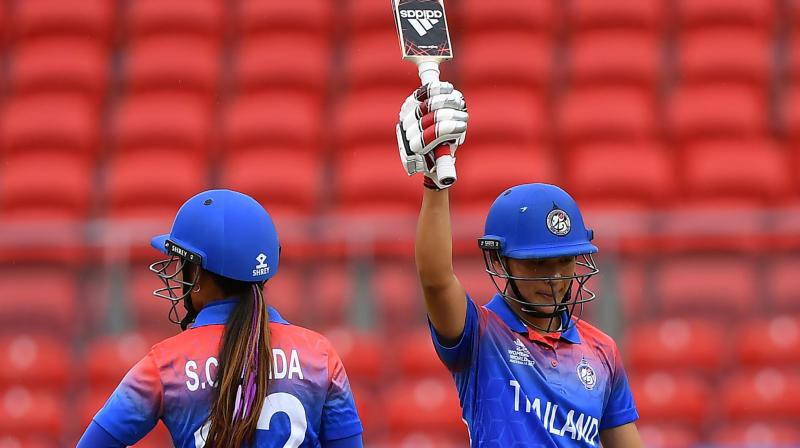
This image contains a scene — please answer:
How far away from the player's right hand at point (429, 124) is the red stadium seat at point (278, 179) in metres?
5.20

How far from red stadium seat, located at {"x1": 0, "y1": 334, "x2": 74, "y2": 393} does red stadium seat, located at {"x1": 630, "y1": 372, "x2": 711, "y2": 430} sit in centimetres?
312

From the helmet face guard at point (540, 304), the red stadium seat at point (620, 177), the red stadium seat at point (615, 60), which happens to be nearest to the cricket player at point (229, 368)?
the helmet face guard at point (540, 304)

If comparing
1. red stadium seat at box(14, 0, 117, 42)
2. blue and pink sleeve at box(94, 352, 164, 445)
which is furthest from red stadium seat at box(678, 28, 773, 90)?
blue and pink sleeve at box(94, 352, 164, 445)

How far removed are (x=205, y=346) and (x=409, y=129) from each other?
0.76m

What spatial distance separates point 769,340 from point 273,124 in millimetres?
3983

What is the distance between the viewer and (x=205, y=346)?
332cm

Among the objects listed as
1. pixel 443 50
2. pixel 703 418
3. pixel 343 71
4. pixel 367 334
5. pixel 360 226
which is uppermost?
pixel 343 71

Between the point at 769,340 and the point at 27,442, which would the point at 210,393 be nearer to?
the point at 27,442

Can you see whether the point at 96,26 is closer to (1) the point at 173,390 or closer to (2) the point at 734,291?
(2) the point at 734,291

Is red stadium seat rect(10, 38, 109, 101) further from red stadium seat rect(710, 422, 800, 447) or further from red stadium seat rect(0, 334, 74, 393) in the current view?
red stadium seat rect(710, 422, 800, 447)

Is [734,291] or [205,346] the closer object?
[205,346]

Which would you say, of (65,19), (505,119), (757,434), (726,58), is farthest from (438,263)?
(65,19)

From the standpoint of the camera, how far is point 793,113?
30.9 ft

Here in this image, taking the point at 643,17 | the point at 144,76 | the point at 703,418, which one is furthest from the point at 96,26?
the point at 703,418
